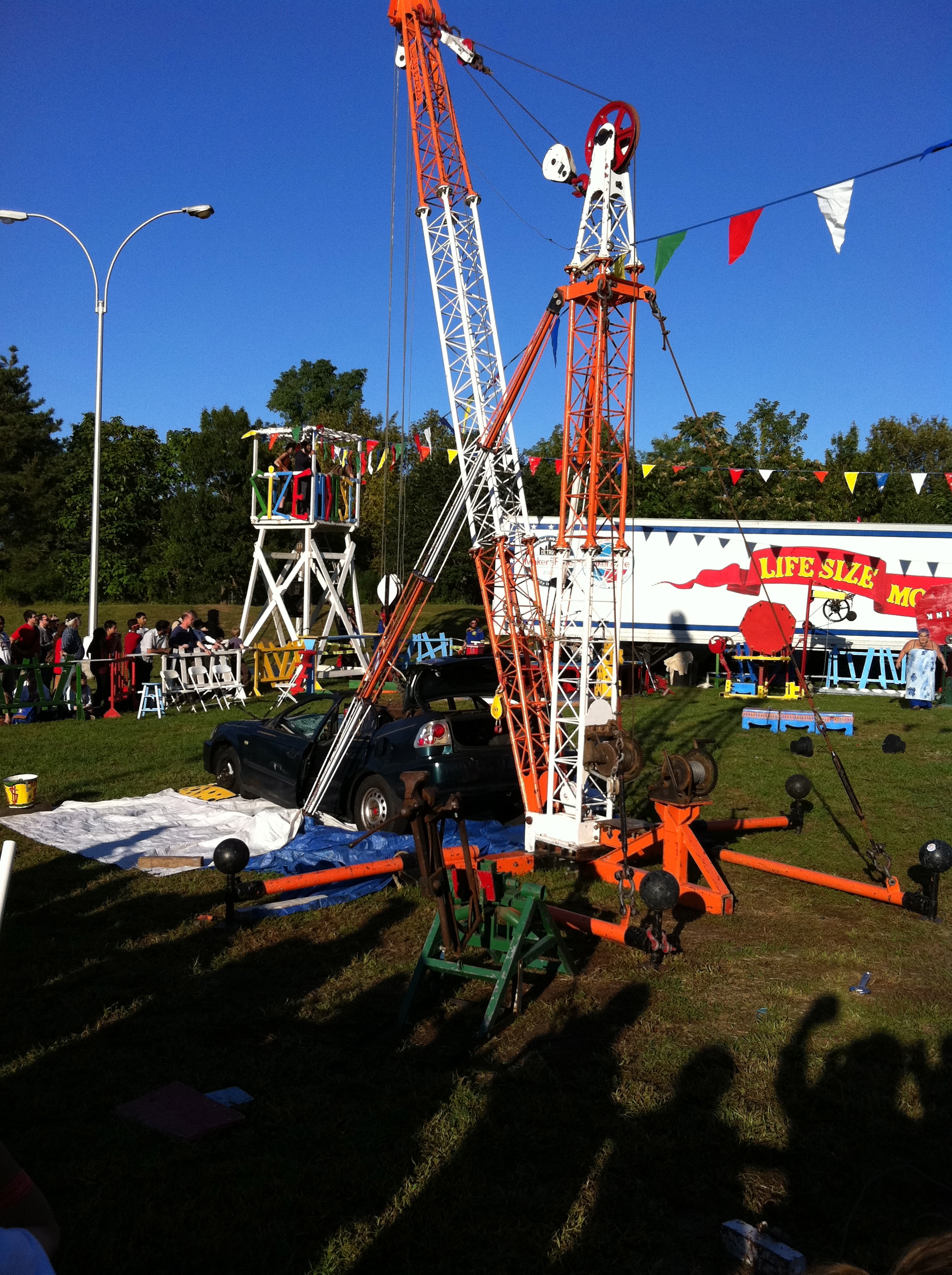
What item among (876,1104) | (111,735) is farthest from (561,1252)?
(111,735)

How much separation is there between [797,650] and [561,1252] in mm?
22386

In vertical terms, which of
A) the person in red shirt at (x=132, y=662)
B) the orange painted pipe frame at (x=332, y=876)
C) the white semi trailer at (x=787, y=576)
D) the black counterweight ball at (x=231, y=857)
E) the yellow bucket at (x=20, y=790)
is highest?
the white semi trailer at (x=787, y=576)

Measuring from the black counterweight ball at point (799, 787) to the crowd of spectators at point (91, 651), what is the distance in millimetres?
13117

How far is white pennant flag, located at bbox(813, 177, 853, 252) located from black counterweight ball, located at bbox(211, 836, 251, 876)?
7348mm

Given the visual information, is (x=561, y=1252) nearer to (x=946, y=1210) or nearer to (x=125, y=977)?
(x=946, y=1210)

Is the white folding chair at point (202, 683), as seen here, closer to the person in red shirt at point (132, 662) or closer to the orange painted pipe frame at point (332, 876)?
the person in red shirt at point (132, 662)

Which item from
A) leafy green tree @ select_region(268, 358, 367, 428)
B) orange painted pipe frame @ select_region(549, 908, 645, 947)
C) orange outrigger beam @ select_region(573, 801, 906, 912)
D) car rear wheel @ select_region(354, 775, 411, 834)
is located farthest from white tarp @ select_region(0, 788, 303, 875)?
leafy green tree @ select_region(268, 358, 367, 428)

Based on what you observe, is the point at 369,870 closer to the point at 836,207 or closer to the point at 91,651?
the point at 836,207

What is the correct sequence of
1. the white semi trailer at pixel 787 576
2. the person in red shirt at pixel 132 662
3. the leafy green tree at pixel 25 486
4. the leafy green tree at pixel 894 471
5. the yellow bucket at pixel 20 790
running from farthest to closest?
1. the leafy green tree at pixel 25 486
2. the leafy green tree at pixel 894 471
3. the white semi trailer at pixel 787 576
4. the person in red shirt at pixel 132 662
5. the yellow bucket at pixel 20 790

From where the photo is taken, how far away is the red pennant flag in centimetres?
955

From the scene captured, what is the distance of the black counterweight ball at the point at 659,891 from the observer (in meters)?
6.11

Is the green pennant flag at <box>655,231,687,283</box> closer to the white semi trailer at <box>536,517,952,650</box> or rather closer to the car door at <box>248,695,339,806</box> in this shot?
the car door at <box>248,695,339,806</box>

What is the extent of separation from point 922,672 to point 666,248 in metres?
14.0

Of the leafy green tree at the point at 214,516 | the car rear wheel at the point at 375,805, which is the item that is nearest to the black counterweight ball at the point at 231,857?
the car rear wheel at the point at 375,805
